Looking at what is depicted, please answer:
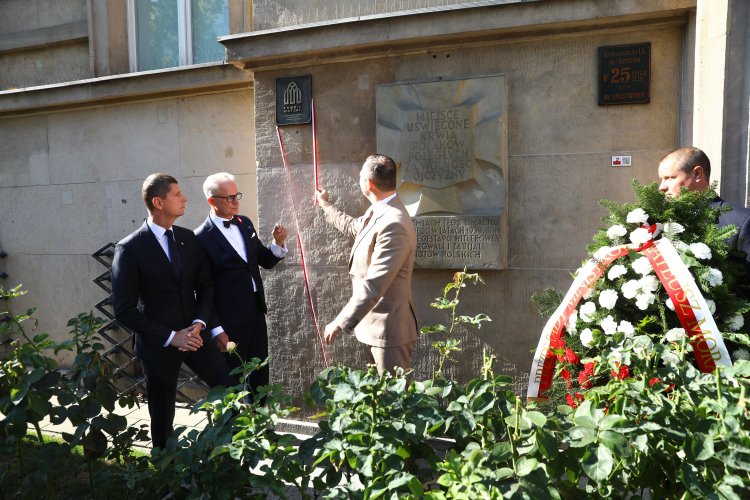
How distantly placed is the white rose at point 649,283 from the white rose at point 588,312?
0.21 meters

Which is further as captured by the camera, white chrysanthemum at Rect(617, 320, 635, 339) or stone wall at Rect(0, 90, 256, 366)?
stone wall at Rect(0, 90, 256, 366)

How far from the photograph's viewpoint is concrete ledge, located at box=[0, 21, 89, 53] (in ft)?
18.6

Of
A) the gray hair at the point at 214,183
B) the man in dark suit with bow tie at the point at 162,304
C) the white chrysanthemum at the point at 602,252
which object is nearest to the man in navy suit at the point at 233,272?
the gray hair at the point at 214,183

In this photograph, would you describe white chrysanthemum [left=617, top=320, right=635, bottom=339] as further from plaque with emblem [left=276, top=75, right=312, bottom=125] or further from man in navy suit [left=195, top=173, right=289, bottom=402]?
plaque with emblem [left=276, top=75, right=312, bottom=125]

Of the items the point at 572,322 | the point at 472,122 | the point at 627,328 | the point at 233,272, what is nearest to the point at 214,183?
the point at 233,272

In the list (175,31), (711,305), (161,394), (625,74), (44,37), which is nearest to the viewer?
(711,305)

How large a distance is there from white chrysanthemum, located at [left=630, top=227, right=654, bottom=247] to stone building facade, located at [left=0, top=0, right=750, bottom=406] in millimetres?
1150

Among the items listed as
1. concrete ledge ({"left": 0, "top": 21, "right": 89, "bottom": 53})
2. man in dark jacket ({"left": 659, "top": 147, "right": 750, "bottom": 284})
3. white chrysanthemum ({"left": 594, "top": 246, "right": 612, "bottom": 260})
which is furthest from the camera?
concrete ledge ({"left": 0, "top": 21, "right": 89, "bottom": 53})

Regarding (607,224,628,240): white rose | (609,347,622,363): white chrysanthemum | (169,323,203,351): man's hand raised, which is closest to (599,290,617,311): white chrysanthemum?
(607,224,628,240): white rose

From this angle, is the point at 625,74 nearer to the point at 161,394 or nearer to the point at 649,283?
the point at 649,283

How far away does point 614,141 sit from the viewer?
348 cm

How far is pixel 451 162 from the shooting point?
148 inches

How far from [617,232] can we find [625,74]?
1614mm

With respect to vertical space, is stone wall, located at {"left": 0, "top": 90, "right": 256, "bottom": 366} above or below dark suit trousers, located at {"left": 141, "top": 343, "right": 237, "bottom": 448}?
above
